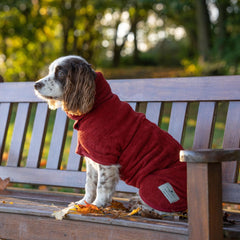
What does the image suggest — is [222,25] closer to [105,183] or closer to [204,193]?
[105,183]

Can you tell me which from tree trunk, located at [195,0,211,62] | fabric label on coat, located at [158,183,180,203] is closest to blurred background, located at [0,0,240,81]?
tree trunk, located at [195,0,211,62]

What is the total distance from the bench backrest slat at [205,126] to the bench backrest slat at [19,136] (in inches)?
A: 60.2

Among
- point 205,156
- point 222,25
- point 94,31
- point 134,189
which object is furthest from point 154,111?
point 94,31

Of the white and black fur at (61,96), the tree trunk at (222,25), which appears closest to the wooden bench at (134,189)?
the white and black fur at (61,96)

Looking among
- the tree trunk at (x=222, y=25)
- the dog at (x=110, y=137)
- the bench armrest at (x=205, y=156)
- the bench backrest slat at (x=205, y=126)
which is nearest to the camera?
the bench armrest at (x=205, y=156)

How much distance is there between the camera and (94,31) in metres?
16.2

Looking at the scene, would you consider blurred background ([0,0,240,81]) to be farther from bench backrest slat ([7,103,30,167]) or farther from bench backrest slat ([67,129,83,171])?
bench backrest slat ([67,129,83,171])

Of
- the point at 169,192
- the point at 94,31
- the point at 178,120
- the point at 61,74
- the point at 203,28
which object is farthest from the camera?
the point at 94,31

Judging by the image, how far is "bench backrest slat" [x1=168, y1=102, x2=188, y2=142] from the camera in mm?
3070

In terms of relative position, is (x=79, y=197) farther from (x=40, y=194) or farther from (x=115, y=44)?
(x=115, y=44)

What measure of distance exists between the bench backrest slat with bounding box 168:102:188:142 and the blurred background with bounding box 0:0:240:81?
6937mm

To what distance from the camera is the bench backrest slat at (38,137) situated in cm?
357

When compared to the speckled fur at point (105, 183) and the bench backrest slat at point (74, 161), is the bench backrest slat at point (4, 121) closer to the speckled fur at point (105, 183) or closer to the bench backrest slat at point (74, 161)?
the bench backrest slat at point (74, 161)

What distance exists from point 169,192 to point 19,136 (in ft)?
5.45
